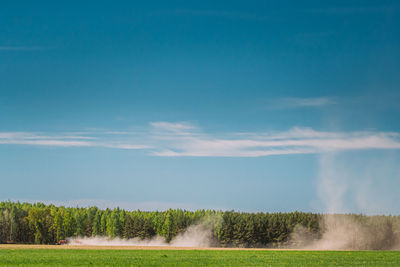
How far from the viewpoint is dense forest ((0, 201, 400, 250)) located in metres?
117

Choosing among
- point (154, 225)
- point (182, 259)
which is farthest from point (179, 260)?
point (154, 225)

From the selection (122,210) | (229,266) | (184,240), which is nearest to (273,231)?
(184,240)

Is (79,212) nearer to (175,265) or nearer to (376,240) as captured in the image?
(376,240)

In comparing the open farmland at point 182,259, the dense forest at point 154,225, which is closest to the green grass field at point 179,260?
the open farmland at point 182,259

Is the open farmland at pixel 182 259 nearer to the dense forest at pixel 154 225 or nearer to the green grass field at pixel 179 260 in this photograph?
the green grass field at pixel 179 260

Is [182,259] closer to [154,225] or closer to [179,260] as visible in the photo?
[179,260]

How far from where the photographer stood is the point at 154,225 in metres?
134

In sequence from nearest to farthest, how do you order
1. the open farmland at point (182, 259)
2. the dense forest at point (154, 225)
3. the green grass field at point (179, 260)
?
the green grass field at point (179, 260)
the open farmland at point (182, 259)
the dense forest at point (154, 225)

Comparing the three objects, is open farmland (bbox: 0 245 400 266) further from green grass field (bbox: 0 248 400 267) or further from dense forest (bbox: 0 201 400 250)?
dense forest (bbox: 0 201 400 250)

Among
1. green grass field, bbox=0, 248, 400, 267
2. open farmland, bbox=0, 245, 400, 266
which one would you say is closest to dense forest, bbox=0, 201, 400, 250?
open farmland, bbox=0, 245, 400, 266

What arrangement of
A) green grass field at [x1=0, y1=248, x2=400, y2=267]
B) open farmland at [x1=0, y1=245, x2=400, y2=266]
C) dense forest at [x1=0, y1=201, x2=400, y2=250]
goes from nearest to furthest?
green grass field at [x1=0, y1=248, x2=400, y2=267] → open farmland at [x1=0, y1=245, x2=400, y2=266] → dense forest at [x1=0, y1=201, x2=400, y2=250]

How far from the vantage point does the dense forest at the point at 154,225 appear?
384 ft

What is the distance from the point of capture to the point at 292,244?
116m

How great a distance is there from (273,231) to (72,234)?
56.3 metres
